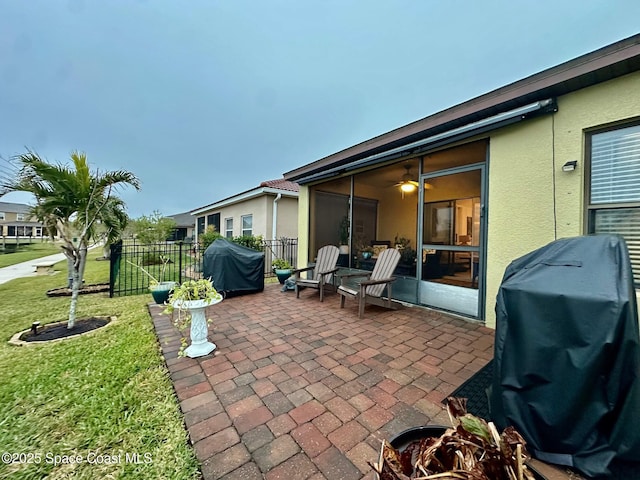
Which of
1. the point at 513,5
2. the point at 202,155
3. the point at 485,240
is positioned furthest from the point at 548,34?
the point at 202,155

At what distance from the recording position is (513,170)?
3303 millimetres

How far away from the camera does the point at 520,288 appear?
5.03 feet

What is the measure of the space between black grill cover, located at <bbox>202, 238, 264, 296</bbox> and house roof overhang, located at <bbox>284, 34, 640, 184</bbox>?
3137 millimetres

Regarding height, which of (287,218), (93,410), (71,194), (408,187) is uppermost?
(408,187)

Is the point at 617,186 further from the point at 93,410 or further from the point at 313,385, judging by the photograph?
the point at 93,410

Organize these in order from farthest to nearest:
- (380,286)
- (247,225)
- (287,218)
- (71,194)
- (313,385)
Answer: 1. (247,225)
2. (287,218)
3. (380,286)
4. (71,194)
5. (313,385)

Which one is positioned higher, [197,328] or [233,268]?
[233,268]

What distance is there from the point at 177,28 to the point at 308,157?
15.1 metres

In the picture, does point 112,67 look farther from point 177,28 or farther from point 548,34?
point 548,34

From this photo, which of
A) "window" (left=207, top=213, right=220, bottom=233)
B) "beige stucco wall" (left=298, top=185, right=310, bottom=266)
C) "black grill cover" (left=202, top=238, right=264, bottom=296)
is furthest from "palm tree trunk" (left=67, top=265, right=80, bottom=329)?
"window" (left=207, top=213, right=220, bottom=233)

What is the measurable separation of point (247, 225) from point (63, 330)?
292 inches

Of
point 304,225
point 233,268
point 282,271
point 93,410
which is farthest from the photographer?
point 304,225

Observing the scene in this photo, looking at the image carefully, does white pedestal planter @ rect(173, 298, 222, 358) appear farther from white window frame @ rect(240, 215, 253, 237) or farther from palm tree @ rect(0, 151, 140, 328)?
white window frame @ rect(240, 215, 253, 237)

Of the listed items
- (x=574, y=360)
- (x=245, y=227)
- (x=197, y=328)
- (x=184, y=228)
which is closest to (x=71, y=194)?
(x=197, y=328)
